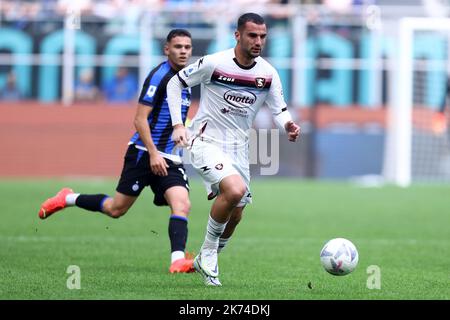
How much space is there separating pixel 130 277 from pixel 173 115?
1.35m

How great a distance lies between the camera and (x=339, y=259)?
26.6 ft

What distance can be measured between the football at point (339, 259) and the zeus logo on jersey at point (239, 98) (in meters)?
1.32

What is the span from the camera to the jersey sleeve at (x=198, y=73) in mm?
8430

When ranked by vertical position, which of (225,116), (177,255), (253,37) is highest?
(253,37)

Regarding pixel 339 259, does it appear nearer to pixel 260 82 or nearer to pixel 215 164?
pixel 215 164

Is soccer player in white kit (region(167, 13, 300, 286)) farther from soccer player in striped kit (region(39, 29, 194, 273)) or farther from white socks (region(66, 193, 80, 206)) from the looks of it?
white socks (region(66, 193, 80, 206))

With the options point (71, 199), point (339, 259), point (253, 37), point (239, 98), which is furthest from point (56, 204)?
point (339, 259)

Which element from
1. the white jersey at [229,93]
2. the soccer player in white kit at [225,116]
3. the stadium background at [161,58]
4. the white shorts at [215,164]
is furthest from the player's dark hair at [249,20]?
the stadium background at [161,58]

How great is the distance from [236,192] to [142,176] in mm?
1889

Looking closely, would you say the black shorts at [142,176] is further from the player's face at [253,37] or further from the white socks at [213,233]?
the player's face at [253,37]

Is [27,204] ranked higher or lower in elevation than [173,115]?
lower
